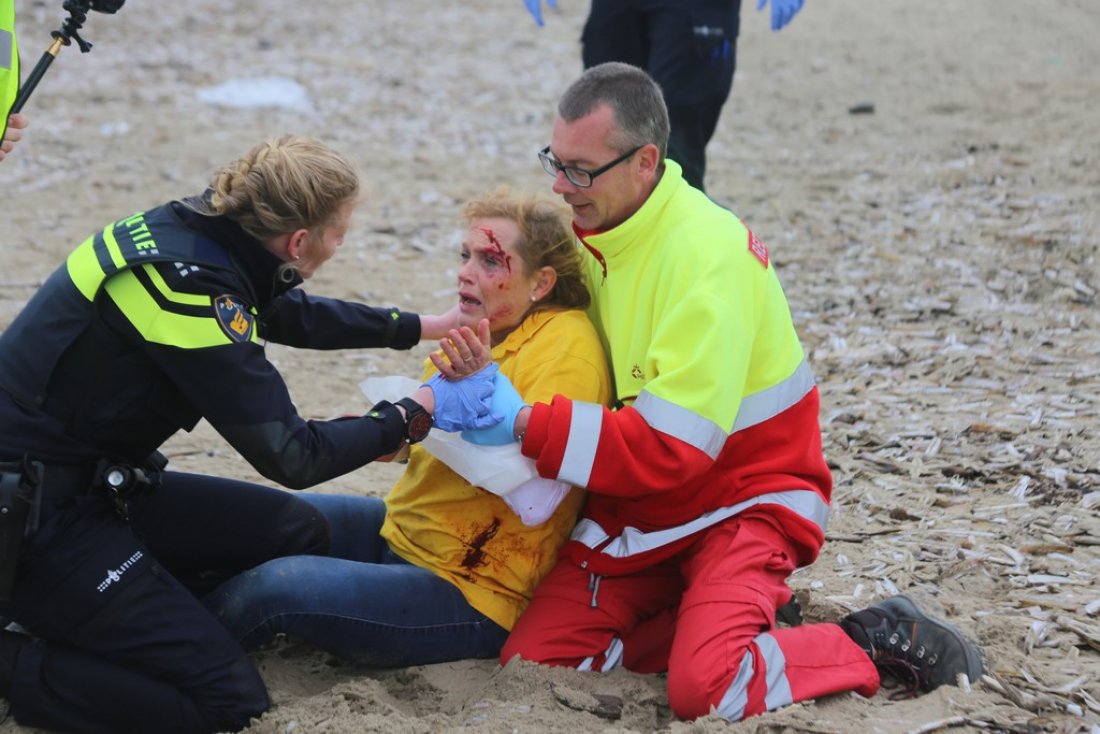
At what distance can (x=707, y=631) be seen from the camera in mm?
3566

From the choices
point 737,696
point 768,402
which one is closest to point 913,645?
point 737,696

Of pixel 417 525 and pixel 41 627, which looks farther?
pixel 417 525

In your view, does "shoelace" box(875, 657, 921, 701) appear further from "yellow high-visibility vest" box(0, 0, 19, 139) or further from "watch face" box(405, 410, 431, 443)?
"yellow high-visibility vest" box(0, 0, 19, 139)

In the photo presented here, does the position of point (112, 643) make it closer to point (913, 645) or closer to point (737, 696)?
point (737, 696)

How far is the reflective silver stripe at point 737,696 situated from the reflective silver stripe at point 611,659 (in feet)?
1.61

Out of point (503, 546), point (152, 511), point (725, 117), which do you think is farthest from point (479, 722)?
point (725, 117)

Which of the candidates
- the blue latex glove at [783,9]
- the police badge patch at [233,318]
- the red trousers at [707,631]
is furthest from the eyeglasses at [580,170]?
the blue latex glove at [783,9]

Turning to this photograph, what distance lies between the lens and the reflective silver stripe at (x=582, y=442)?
11.6 ft

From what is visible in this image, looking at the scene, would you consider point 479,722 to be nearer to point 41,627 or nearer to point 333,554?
point 333,554

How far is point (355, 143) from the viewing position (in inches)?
435

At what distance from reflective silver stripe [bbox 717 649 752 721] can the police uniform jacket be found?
1174 millimetres

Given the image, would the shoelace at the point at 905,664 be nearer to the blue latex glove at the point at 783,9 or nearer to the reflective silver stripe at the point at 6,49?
the reflective silver stripe at the point at 6,49

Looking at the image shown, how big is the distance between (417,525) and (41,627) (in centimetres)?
112

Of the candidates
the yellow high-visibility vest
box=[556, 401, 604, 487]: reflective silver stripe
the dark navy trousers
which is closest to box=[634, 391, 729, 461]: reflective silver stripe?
box=[556, 401, 604, 487]: reflective silver stripe
